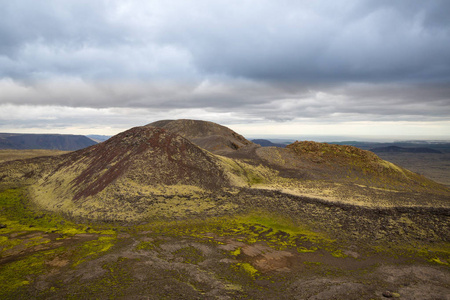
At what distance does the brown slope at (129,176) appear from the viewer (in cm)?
3312

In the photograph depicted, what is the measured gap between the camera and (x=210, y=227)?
28.7m

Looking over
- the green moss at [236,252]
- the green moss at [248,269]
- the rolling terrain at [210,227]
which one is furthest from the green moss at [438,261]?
the green moss at [236,252]

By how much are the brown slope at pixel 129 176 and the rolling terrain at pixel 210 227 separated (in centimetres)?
25

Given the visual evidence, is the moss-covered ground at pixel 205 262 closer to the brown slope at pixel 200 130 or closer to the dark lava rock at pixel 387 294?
the dark lava rock at pixel 387 294

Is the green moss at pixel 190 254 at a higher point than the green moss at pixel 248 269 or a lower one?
higher

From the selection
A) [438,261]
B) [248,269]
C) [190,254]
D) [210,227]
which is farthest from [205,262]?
[438,261]

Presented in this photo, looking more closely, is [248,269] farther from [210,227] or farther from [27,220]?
[27,220]

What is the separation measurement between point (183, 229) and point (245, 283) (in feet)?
40.4

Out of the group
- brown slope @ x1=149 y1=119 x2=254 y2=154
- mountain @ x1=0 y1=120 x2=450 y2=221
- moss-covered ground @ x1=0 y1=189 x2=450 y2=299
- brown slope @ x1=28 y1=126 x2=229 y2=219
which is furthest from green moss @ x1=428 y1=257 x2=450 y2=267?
brown slope @ x1=149 y1=119 x2=254 y2=154

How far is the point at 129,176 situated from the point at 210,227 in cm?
1698

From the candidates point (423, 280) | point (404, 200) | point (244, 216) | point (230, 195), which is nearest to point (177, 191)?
point (230, 195)

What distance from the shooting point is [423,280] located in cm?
1809

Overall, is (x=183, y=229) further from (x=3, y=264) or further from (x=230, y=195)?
(x=3, y=264)

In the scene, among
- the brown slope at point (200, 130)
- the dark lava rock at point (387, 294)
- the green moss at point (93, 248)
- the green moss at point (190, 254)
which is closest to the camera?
the dark lava rock at point (387, 294)
